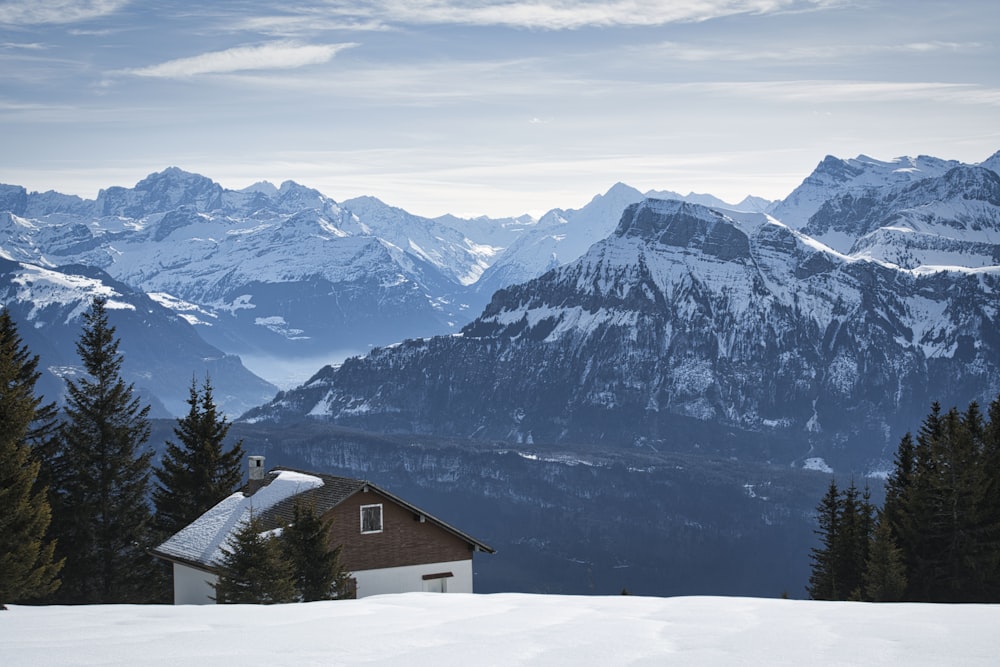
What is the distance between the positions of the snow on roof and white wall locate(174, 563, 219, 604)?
2.70 ft

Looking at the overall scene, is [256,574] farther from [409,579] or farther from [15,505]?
[409,579]

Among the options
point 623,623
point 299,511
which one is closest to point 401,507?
point 299,511

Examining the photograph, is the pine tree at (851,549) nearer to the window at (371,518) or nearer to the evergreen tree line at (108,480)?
the window at (371,518)

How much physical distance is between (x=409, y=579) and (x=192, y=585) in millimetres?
10728

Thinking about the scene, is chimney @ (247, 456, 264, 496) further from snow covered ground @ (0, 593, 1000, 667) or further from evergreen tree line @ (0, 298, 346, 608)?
snow covered ground @ (0, 593, 1000, 667)

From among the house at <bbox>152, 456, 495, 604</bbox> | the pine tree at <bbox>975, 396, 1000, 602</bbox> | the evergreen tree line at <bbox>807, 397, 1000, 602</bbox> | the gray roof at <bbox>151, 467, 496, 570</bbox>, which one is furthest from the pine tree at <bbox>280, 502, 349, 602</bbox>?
the pine tree at <bbox>975, 396, 1000, 602</bbox>

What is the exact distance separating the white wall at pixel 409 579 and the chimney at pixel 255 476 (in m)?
7.94

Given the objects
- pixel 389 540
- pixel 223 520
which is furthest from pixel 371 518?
pixel 223 520

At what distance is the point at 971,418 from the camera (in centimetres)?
7719

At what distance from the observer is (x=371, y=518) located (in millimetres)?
57312

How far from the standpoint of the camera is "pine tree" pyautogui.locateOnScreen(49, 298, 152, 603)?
6375cm

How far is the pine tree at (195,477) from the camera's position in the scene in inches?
2746

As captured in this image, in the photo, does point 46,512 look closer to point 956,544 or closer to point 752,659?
point 752,659

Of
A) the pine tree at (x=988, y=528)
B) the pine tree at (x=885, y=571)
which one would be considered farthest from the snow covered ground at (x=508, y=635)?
the pine tree at (x=988, y=528)
